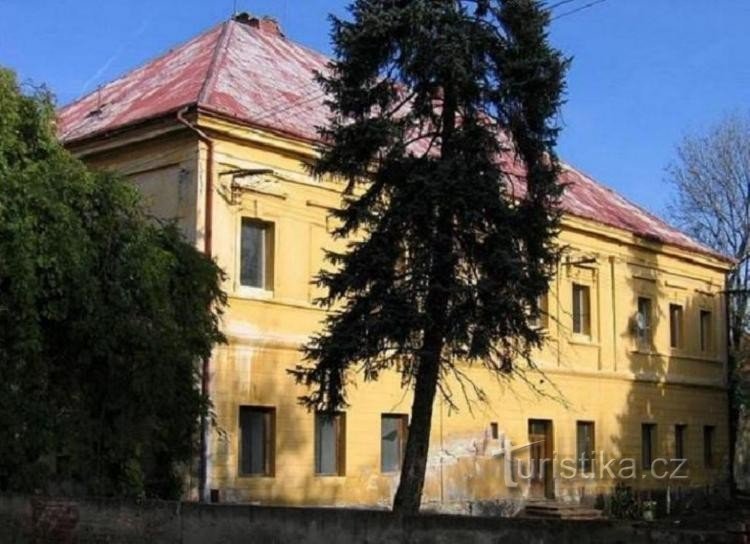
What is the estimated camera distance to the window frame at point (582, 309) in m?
30.0

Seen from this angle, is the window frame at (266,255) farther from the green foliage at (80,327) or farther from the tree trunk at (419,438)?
the tree trunk at (419,438)

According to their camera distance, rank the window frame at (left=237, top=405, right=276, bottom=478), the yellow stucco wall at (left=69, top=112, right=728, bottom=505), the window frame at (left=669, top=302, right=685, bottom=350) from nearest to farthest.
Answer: the yellow stucco wall at (left=69, top=112, right=728, bottom=505) < the window frame at (left=237, top=405, right=276, bottom=478) < the window frame at (left=669, top=302, right=685, bottom=350)

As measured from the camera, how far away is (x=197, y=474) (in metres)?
19.5

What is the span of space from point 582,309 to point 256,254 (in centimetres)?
1172

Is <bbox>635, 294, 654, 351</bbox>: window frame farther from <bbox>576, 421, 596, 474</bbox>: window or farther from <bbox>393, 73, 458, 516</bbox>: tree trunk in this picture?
<bbox>393, 73, 458, 516</bbox>: tree trunk

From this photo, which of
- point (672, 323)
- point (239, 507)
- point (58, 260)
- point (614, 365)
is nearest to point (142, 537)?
point (239, 507)

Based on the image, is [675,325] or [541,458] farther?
[675,325]

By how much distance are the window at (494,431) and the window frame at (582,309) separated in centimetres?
464

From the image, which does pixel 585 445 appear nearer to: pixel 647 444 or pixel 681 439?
pixel 647 444

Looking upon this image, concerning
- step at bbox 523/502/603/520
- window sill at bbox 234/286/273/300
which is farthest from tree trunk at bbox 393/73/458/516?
step at bbox 523/502/603/520

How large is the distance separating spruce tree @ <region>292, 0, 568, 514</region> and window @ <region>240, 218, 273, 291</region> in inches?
211

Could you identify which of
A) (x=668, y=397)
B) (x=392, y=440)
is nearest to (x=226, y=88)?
(x=392, y=440)

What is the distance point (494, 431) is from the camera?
26.6 m

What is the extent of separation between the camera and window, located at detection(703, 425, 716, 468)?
3556 centimetres
